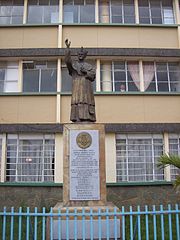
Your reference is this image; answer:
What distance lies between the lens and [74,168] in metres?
7.52

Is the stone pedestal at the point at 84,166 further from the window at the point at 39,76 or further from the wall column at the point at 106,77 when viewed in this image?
the window at the point at 39,76

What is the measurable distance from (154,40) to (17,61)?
632 centimetres

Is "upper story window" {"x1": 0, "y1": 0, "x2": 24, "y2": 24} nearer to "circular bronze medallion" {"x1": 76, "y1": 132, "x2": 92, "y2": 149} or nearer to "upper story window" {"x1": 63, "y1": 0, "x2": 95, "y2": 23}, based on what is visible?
"upper story window" {"x1": 63, "y1": 0, "x2": 95, "y2": 23}

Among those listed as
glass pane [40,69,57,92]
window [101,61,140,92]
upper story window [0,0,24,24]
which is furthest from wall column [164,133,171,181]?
upper story window [0,0,24,24]

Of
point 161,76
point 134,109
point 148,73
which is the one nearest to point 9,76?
point 134,109

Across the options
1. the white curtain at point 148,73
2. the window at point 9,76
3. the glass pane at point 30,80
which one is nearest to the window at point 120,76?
the white curtain at point 148,73

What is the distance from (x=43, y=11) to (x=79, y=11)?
1.71 m

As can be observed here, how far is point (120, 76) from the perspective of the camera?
14.3 metres

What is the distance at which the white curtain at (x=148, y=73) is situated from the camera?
1418 cm

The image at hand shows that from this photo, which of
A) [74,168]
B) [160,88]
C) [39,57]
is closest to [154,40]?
[160,88]

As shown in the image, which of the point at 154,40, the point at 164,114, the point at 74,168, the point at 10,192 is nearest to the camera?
the point at 74,168

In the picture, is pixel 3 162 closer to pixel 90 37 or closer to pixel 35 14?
pixel 90 37

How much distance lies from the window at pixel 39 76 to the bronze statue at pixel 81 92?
18.8ft

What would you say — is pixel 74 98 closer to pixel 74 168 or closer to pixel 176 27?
pixel 74 168
